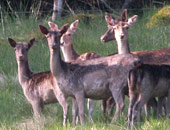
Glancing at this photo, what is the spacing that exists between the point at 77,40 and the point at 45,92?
5.43 meters

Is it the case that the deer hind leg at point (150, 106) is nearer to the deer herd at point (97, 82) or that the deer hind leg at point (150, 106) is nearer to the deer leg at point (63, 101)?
the deer herd at point (97, 82)

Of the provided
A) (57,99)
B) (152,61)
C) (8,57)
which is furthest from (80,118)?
(8,57)

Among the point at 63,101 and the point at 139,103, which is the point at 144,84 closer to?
the point at 139,103

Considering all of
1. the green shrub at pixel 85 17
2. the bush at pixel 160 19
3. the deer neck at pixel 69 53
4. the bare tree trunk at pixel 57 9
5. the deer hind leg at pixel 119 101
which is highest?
the bare tree trunk at pixel 57 9

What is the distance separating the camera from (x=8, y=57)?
1539 cm

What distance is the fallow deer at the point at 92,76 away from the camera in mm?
10109

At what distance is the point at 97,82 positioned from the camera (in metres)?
10.1

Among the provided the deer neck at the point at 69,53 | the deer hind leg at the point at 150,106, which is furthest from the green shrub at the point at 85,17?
the deer hind leg at the point at 150,106

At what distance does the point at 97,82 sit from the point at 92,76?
0.14 m

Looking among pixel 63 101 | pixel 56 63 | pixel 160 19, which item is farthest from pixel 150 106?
pixel 160 19

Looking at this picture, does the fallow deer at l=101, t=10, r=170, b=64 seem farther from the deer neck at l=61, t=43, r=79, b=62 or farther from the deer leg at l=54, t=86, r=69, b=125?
the deer leg at l=54, t=86, r=69, b=125

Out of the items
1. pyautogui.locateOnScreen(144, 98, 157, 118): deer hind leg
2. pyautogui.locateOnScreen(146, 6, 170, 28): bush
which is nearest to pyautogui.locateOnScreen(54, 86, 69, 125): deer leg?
pyautogui.locateOnScreen(144, 98, 157, 118): deer hind leg

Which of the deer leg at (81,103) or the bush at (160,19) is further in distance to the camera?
the bush at (160,19)

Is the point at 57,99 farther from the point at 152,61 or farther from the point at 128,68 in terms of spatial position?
the point at 152,61
